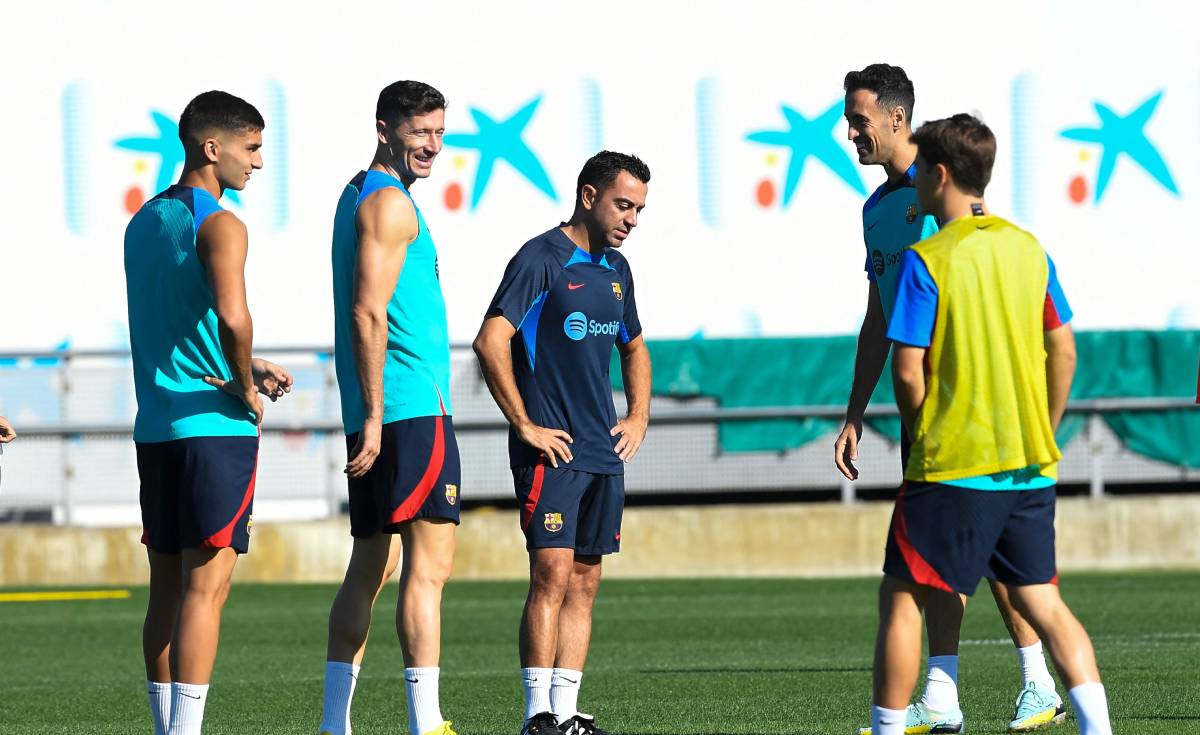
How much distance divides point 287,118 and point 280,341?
80.9 inches

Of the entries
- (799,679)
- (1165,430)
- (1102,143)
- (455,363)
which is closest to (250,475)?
(799,679)

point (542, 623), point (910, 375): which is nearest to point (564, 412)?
point (542, 623)

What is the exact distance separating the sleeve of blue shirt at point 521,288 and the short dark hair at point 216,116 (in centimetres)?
117

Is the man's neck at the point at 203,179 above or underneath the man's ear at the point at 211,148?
underneath

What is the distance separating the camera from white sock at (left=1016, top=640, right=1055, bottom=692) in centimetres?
753

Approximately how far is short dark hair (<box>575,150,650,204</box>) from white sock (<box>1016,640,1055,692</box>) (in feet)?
7.22

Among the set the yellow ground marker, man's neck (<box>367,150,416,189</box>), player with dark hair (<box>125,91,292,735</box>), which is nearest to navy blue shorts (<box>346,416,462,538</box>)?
player with dark hair (<box>125,91,292,735</box>)

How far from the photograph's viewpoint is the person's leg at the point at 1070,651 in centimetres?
567

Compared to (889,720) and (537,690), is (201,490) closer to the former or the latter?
(537,690)

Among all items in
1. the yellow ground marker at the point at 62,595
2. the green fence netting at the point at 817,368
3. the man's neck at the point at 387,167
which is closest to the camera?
the man's neck at the point at 387,167

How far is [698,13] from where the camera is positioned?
18.7 meters

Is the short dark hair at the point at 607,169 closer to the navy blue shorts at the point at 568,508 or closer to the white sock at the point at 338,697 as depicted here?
the navy blue shorts at the point at 568,508

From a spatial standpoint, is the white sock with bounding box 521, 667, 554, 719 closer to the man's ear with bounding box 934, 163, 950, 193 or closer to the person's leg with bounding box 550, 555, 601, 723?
the person's leg with bounding box 550, 555, 601, 723

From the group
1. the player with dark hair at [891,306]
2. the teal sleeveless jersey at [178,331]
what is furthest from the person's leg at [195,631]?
the player with dark hair at [891,306]
